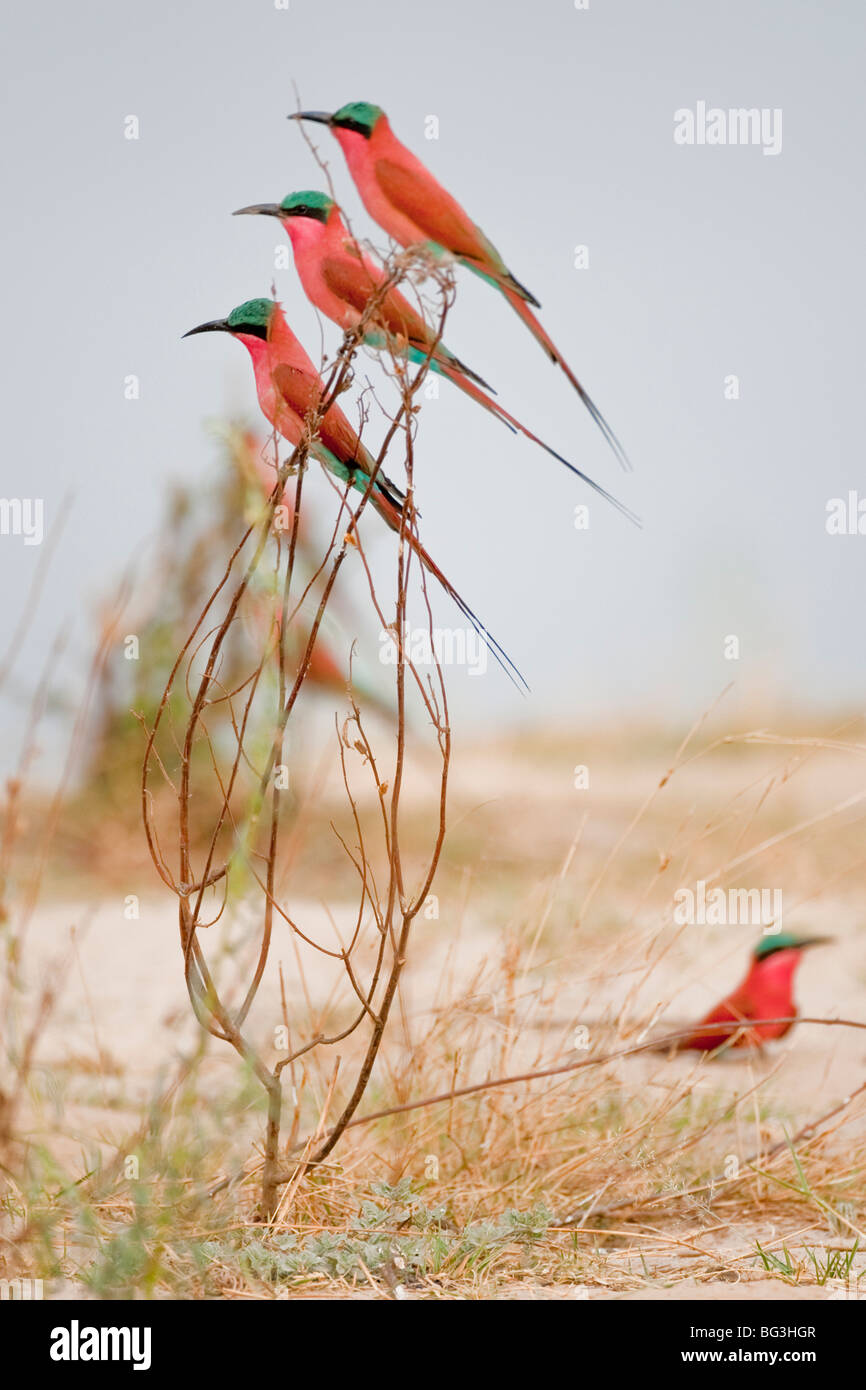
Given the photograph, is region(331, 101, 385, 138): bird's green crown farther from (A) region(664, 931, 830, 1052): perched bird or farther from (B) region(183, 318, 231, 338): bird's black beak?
(A) region(664, 931, 830, 1052): perched bird

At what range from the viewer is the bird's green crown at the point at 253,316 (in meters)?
1.55

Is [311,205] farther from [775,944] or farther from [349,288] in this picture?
[775,944]

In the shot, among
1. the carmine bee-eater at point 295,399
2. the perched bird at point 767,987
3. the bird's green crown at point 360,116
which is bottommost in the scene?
the perched bird at point 767,987

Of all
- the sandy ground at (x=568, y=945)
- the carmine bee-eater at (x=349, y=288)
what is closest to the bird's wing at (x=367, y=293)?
the carmine bee-eater at (x=349, y=288)

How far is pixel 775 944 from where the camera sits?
2.57 meters

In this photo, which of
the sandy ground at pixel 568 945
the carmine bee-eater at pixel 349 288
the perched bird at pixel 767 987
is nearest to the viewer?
the carmine bee-eater at pixel 349 288

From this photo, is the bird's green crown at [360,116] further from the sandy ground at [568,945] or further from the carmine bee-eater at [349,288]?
the sandy ground at [568,945]

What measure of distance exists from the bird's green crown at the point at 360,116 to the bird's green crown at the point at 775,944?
165 centimetres

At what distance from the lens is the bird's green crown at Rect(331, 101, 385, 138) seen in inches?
61.4

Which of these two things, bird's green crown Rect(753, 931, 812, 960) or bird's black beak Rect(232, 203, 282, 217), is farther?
bird's green crown Rect(753, 931, 812, 960)

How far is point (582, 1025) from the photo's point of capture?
6.79ft

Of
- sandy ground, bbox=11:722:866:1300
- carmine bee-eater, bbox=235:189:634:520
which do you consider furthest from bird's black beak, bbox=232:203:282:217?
sandy ground, bbox=11:722:866:1300

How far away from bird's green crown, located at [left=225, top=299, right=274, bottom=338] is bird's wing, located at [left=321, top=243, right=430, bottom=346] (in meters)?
0.07
